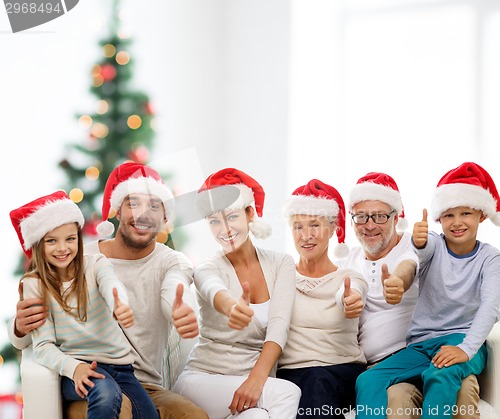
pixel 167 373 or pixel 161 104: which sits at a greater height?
pixel 161 104

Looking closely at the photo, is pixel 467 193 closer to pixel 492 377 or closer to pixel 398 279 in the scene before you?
pixel 398 279

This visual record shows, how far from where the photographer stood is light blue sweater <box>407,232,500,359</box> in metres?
2.25

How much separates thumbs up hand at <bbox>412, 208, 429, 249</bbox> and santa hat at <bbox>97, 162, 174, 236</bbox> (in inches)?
32.4

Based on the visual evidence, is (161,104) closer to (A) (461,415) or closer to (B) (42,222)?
(B) (42,222)

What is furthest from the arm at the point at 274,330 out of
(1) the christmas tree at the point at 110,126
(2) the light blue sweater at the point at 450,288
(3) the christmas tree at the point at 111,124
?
(3) the christmas tree at the point at 111,124

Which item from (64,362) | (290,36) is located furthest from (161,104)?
(64,362)

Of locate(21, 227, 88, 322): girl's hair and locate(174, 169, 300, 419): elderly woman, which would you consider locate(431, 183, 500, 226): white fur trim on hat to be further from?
locate(21, 227, 88, 322): girl's hair

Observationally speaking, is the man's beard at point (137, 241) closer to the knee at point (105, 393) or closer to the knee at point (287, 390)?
the knee at point (105, 393)

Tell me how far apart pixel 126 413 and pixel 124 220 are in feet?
2.05

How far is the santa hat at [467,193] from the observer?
91.7 inches

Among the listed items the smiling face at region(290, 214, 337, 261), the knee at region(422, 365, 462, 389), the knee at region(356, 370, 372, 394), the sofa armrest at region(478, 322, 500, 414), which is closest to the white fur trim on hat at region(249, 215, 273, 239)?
the smiling face at region(290, 214, 337, 261)

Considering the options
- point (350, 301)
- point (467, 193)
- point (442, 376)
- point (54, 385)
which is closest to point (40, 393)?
point (54, 385)

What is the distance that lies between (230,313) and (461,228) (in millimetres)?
853

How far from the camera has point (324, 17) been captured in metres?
4.14
